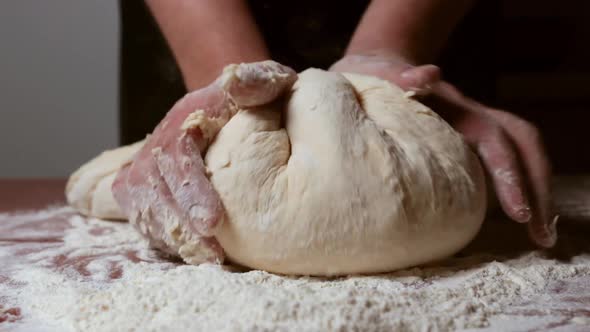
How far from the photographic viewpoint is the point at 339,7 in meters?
2.02

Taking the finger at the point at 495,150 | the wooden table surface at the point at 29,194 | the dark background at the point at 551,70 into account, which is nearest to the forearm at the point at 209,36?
the finger at the point at 495,150

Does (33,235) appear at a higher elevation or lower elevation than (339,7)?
Answer: lower

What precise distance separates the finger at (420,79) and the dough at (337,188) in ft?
0.33

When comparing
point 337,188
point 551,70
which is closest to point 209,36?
point 337,188

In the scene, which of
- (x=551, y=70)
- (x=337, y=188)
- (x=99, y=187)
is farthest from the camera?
(x=551, y=70)

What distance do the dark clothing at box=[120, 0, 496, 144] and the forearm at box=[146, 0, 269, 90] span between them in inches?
19.8

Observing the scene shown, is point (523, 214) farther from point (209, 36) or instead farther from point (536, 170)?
point (209, 36)

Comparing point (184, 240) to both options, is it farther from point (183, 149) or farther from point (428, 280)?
point (428, 280)

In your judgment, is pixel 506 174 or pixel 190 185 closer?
pixel 190 185

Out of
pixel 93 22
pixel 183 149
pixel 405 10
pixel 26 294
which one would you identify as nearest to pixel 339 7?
pixel 405 10

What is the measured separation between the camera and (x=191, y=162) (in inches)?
42.3

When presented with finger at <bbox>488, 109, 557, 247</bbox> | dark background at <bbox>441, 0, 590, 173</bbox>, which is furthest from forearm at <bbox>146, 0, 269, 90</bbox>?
dark background at <bbox>441, 0, 590, 173</bbox>

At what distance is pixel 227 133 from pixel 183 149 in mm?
82

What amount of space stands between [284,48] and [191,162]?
1040mm
